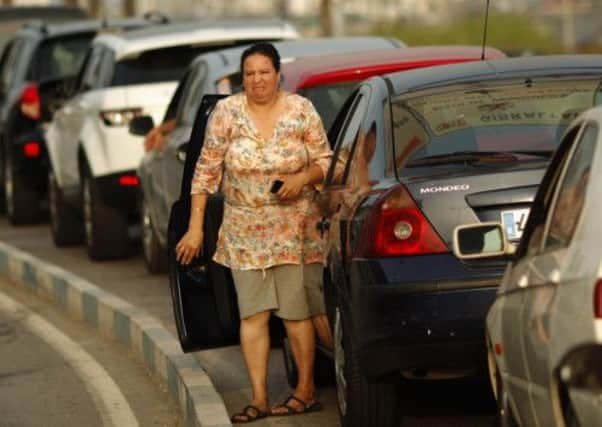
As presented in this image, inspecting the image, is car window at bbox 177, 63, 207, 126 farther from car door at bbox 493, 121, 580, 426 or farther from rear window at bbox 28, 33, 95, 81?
car door at bbox 493, 121, 580, 426

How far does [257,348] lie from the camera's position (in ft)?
30.3

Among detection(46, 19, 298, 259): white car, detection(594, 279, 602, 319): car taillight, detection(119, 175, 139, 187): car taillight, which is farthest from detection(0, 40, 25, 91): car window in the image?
detection(594, 279, 602, 319): car taillight

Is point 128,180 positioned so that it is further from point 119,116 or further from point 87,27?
point 87,27

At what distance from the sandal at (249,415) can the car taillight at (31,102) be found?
11940 mm

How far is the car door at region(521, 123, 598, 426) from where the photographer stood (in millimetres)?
5766

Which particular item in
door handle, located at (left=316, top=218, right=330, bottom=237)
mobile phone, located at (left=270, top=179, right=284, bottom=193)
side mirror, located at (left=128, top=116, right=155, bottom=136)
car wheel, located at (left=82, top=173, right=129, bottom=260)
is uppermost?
mobile phone, located at (left=270, top=179, right=284, bottom=193)

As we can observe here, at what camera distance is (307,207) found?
9172 millimetres

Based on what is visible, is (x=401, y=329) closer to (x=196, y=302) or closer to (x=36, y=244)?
(x=196, y=302)

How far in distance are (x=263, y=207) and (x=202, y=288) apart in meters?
0.73

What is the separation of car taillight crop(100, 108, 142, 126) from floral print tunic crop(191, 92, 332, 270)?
736cm

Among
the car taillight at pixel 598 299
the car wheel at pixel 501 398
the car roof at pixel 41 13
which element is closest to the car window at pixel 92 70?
the car wheel at pixel 501 398

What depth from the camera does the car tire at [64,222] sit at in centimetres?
1922

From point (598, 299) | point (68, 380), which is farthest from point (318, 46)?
point (598, 299)

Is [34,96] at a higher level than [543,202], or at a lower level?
lower
